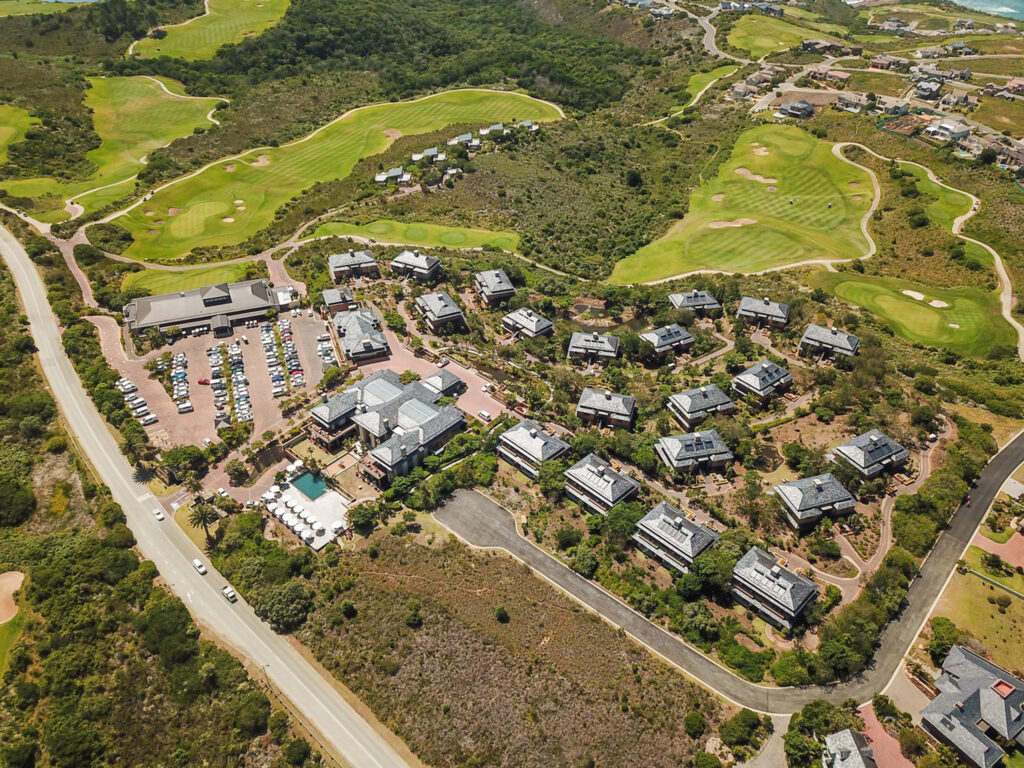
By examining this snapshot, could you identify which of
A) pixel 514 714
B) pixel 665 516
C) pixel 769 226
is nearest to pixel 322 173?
pixel 769 226

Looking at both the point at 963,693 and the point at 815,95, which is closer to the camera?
the point at 963,693

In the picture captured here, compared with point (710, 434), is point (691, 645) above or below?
below

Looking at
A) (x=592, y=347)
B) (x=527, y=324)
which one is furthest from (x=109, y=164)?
(x=592, y=347)

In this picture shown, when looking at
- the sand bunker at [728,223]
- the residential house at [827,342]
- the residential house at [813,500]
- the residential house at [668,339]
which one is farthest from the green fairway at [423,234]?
the residential house at [813,500]

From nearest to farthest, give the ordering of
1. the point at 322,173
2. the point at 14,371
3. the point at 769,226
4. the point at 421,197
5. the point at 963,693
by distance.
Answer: the point at 963,693
the point at 14,371
the point at 769,226
the point at 421,197
the point at 322,173

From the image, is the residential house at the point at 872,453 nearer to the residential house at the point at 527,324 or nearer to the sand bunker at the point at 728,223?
the residential house at the point at 527,324

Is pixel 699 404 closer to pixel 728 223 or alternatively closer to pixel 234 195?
pixel 728 223

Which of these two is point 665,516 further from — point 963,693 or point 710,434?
point 963,693
